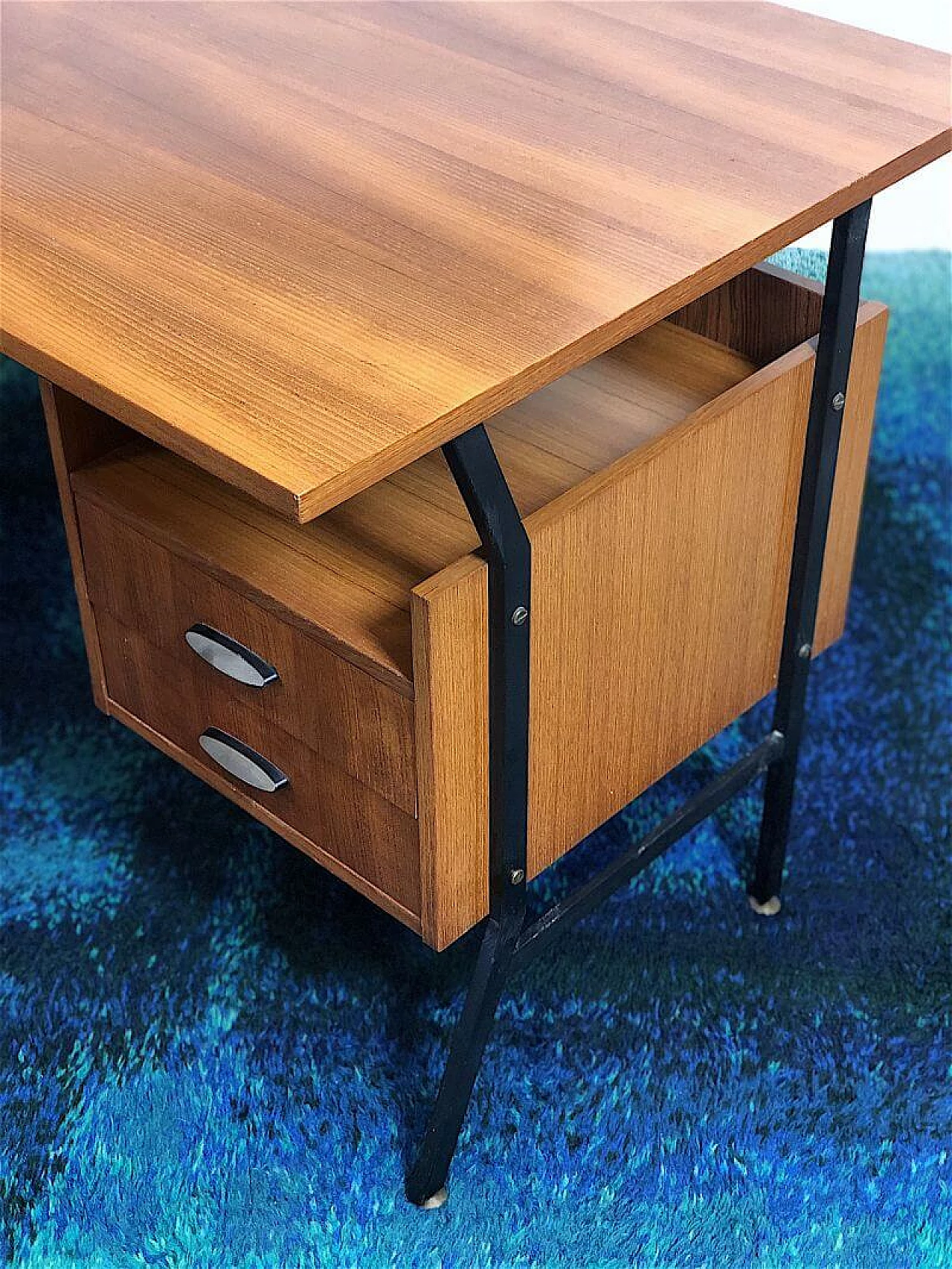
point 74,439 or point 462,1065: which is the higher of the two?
point 74,439

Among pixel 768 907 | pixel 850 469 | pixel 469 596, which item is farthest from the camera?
pixel 768 907

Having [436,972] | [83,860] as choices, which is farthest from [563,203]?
[83,860]

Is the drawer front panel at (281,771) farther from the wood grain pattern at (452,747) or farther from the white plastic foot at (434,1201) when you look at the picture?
the white plastic foot at (434,1201)

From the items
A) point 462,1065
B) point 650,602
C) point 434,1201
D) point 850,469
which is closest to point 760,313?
point 850,469

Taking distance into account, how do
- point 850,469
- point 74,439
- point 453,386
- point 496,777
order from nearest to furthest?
point 453,386, point 496,777, point 74,439, point 850,469

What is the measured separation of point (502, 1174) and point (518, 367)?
698 mm

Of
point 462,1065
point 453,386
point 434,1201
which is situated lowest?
point 434,1201

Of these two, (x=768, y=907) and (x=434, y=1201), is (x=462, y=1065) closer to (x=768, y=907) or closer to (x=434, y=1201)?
(x=434, y=1201)

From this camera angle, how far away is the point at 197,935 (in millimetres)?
1479

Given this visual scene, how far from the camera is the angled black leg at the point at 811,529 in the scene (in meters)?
1.15

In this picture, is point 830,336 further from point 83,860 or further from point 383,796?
point 83,860

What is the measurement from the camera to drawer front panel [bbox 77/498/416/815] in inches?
42.0

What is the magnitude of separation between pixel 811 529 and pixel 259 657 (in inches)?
17.4

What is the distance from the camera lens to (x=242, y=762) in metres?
1.20
